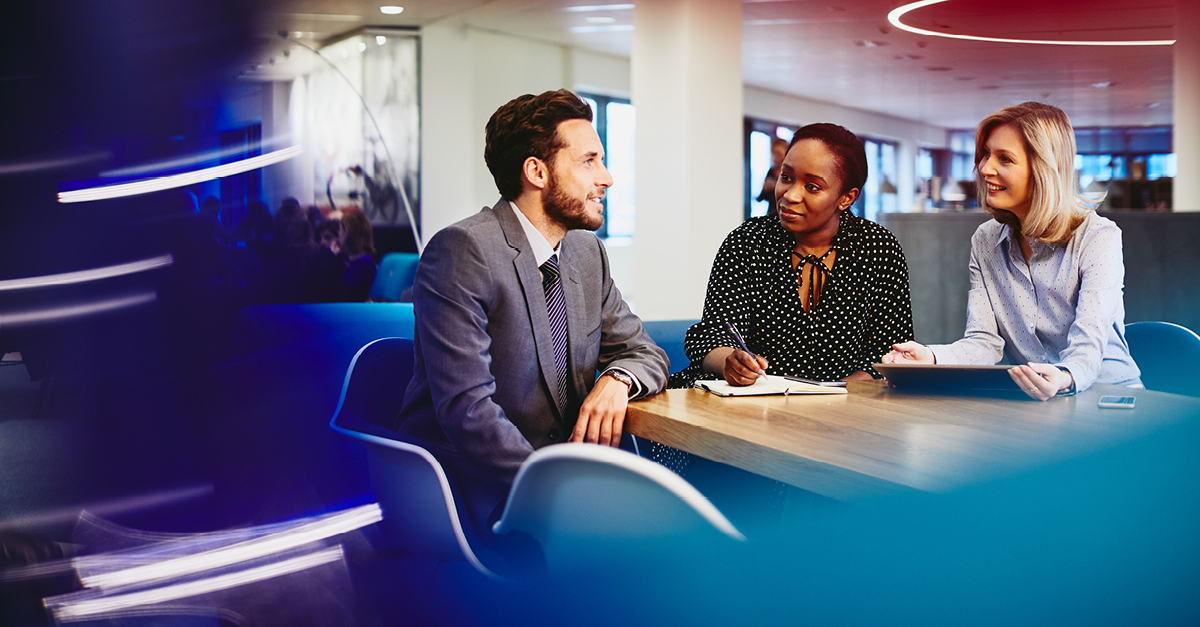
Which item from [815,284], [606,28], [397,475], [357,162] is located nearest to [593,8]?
[606,28]

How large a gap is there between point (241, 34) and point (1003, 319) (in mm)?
5164

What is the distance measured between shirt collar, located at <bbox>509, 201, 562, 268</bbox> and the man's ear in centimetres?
7

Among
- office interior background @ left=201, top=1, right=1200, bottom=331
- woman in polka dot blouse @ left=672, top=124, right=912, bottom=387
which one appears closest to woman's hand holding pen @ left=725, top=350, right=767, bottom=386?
woman in polka dot blouse @ left=672, top=124, right=912, bottom=387

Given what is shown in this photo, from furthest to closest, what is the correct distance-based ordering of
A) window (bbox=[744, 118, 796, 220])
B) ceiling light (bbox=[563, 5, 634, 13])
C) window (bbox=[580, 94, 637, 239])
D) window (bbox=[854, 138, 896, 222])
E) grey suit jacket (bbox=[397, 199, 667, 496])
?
window (bbox=[854, 138, 896, 222])
window (bbox=[744, 118, 796, 220])
window (bbox=[580, 94, 637, 239])
ceiling light (bbox=[563, 5, 634, 13])
grey suit jacket (bbox=[397, 199, 667, 496])

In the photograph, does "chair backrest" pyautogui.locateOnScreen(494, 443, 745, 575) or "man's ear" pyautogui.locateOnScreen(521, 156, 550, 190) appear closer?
"chair backrest" pyautogui.locateOnScreen(494, 443, 745, 575)

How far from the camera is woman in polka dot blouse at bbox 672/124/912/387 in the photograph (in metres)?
2.05

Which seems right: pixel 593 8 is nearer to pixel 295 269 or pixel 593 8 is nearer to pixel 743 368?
pixel 295 269

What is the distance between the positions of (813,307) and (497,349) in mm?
867

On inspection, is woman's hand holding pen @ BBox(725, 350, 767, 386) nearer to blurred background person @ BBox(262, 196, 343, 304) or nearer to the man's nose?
the man's nose

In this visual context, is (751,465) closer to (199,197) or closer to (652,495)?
(652,495)

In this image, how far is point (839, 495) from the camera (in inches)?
43.6

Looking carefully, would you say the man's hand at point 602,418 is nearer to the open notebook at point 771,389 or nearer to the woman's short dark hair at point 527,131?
the open notebook at point 771,389

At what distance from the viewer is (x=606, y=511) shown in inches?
41.9

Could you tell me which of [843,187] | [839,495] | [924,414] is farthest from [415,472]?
[843,187]
